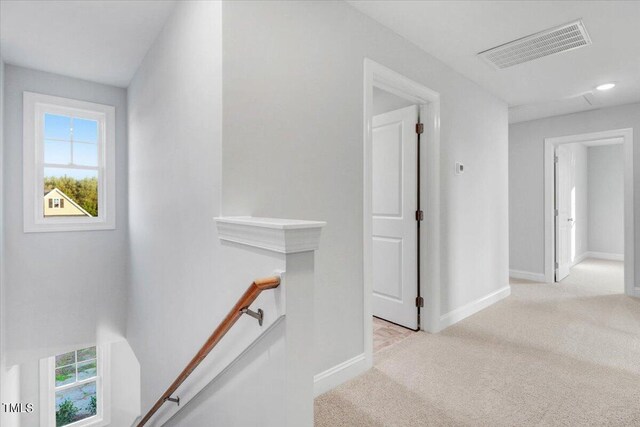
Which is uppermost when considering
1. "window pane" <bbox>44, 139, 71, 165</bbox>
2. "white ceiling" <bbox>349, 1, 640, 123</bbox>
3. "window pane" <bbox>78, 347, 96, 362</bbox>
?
"white ceiling" <bbox>349, 1, 640, 123</bbox>

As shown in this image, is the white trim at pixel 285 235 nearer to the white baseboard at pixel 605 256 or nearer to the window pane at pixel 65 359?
the window pane at pixel 65 359

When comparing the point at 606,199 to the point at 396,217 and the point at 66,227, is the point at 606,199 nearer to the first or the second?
the point at 396,217

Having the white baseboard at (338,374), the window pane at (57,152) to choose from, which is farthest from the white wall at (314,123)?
the window pane at (57,152)

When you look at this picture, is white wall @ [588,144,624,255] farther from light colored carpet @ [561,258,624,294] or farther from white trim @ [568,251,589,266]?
light colored carpet @ [561,258,624,294]

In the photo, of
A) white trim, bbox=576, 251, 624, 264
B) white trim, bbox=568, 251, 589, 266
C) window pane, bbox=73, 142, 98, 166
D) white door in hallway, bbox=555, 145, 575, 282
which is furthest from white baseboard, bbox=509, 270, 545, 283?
window pane, bbox=73, 142, 98, 166

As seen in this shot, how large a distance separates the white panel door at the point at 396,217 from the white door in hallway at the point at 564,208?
129 inches

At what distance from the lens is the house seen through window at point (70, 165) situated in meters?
3.59

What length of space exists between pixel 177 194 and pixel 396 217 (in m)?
1.97

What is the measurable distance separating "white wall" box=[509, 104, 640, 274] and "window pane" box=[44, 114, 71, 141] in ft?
20.2

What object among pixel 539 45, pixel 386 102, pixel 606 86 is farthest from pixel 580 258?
pixel 386 102

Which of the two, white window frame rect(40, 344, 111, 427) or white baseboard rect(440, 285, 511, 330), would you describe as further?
white window frame rect(40, 344, 111, 427)

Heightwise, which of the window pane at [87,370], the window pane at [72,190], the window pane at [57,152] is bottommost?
the window pane at [87,370]

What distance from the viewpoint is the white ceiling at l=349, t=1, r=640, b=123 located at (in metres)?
2.22

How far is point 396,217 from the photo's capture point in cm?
316
